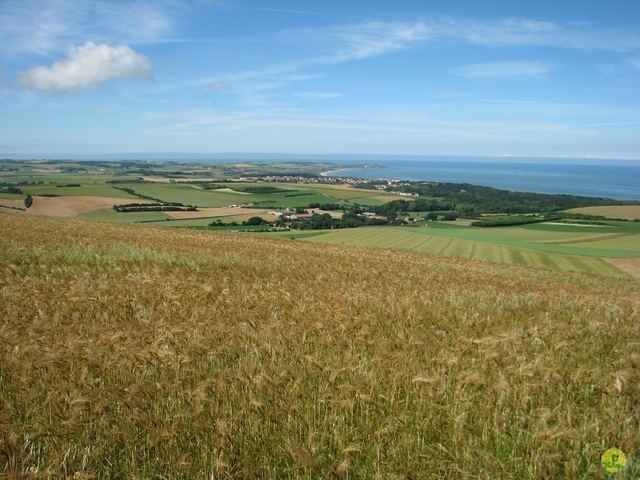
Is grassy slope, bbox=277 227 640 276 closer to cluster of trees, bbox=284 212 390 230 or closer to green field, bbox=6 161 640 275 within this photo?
green field, bbox=6 161 640 275

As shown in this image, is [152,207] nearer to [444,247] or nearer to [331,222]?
[331,222]

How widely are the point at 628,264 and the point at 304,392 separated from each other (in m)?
42.2

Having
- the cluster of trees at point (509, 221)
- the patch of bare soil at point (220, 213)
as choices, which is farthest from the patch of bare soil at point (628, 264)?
the patch of bare soil at point (220, 213)

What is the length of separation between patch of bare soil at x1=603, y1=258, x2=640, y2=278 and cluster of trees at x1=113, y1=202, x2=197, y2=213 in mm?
55758

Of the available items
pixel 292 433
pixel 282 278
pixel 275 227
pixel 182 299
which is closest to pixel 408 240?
pixel 275 227

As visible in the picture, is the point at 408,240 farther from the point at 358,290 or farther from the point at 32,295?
the point at 32,295

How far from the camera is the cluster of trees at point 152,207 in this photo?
2298 inches

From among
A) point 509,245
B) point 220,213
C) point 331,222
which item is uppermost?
point 220,213

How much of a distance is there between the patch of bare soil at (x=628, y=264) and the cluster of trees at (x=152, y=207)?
5576 centimetres

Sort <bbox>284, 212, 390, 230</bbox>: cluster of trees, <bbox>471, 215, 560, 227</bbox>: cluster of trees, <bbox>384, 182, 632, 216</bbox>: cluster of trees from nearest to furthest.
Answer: <bbox>284, 212, 390, 230</bbox>: cluster of trees → <bbox>471, 215, 560, 227</bbox>: cluster of trees → <bbox>384, 182, 632, 216</bbox>: cluster of trees

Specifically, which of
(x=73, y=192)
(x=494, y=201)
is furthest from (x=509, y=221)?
(x=73, y=192)

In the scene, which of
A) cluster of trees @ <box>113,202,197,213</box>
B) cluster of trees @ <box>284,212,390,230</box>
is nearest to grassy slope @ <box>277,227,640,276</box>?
cluster of trees @ <box>284,212,390,230</box>

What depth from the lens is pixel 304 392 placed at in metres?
3.12

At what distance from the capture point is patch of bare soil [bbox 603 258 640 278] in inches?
1272
